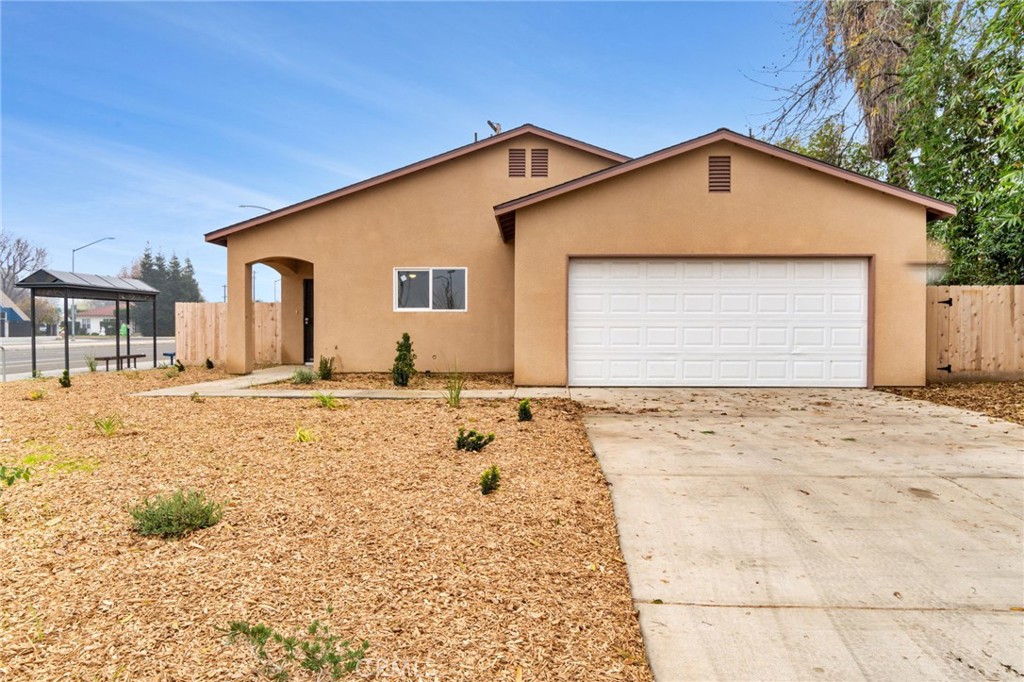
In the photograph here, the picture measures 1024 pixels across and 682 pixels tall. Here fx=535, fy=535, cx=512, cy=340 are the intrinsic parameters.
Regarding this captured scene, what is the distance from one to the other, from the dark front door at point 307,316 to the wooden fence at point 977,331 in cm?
1424

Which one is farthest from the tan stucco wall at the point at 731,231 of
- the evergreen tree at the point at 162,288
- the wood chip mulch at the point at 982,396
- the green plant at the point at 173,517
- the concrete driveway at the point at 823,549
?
the evergreen tree at the point at 162,288

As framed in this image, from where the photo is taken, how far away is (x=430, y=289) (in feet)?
41.0

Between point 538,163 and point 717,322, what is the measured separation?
222 inches

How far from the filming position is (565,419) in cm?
721

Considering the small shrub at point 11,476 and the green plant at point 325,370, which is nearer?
the small shrub at point 11,476

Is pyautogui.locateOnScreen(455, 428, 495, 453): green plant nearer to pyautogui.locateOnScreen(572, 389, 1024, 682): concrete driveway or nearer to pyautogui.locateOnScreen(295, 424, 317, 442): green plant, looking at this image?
pyautogui.locateOnScreen(572, 389, 1024, 682): concrete driveway

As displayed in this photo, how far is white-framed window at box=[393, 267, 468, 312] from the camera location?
40.8 feet

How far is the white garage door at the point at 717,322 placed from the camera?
9.91 metres

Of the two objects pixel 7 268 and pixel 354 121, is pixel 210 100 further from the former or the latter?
pixel 7 268

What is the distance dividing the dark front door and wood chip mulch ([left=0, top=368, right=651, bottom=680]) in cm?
877

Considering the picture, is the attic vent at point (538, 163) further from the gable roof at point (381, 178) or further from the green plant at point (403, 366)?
the green plant at point (403, 366)

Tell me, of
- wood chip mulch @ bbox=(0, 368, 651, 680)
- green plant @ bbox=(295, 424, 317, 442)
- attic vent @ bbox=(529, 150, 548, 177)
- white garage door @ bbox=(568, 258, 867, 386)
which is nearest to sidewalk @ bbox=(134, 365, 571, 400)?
A: white garage door @ bbox=(568, 258, 867, 386)

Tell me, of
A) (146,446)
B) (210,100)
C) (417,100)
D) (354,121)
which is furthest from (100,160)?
(146,446)

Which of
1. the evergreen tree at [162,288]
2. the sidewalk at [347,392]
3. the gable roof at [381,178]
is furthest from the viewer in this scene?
the evergreen tree at [162,288]
